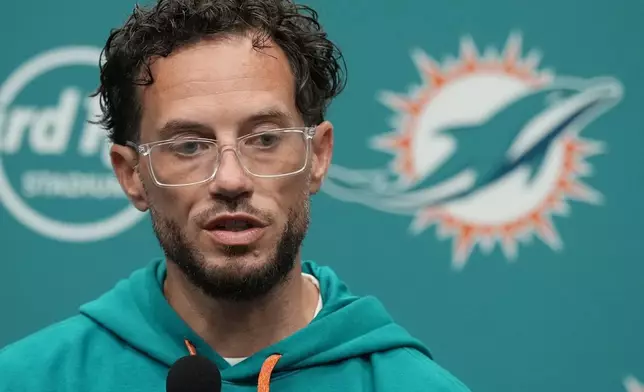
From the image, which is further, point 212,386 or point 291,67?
point 291,67

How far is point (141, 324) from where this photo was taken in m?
1.32

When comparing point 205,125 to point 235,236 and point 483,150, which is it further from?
point 483,150

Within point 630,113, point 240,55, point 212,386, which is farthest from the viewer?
point 630,113

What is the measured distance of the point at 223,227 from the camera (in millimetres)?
1198

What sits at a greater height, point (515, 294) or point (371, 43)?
point (371, 43)

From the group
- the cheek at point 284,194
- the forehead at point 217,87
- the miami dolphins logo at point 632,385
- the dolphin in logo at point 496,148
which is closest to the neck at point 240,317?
the cheek at point 284,194

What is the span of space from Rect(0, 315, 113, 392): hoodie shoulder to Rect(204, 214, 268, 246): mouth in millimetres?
248

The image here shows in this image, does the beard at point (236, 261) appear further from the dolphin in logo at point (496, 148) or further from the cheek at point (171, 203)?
the dolphin in logo at point (496, 148)

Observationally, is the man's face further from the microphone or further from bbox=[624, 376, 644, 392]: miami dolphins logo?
bbox=[624, 376, 644, 392]: miami dolphins logo

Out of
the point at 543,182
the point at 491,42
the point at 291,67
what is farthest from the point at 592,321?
the point at 291,67

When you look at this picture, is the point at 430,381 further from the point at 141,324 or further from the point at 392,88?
the point at 392,88

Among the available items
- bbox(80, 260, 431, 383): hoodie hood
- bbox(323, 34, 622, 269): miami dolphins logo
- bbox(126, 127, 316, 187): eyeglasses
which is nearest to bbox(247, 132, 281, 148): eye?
bbox(126, 127, 316, 187): eyeglasses

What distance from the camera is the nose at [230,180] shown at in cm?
117

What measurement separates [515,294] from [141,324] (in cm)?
115
